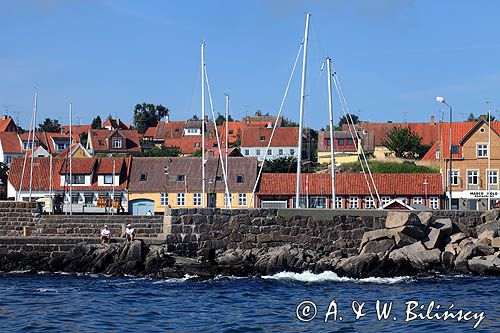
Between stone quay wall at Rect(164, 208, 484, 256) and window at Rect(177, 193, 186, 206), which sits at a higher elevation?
window at Rect(177, 193, 186, 206)

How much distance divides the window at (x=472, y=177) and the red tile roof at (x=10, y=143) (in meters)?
64.6

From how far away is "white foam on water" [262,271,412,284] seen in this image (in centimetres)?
3312

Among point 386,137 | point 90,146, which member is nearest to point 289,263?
point 386,137

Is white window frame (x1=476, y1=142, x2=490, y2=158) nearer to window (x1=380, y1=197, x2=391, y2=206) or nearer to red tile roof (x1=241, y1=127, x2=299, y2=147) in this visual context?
window (x1=380, y1=197, x2=391, y2=206)

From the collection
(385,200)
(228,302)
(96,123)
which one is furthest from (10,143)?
(228,302)

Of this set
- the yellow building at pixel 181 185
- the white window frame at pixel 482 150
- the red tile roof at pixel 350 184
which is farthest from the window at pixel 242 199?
the white window frame at pixel 482 150

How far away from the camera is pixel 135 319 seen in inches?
952

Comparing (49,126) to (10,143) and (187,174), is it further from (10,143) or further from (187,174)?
(187,174)

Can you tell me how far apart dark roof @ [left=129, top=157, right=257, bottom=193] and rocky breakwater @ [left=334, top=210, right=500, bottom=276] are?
103 feet

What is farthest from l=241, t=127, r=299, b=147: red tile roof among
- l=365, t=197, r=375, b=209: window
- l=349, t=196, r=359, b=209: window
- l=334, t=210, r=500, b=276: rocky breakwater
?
l=334, t=210, r=500, b=276: rocky breakwater

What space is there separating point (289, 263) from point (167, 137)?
362ft

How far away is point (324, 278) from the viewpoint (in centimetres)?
3353

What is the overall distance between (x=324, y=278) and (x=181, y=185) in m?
35.8

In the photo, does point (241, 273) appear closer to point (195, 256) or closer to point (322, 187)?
point (195, 256)
